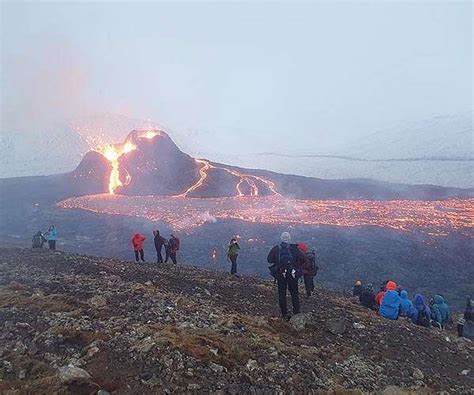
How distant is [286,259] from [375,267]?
19888 mm

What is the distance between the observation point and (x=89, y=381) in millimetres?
6695

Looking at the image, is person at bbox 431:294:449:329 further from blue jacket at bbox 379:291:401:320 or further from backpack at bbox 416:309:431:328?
blue jacket at bbox 379:291:401:320

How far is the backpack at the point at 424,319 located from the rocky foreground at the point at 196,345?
66.7 inches

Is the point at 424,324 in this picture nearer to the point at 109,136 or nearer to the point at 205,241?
the point at 205,241

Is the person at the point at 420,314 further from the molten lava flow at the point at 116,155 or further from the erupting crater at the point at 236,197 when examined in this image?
the molten lava flow at the point at 116,155

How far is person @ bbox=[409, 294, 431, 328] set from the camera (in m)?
13.6

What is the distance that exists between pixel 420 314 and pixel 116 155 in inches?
2146

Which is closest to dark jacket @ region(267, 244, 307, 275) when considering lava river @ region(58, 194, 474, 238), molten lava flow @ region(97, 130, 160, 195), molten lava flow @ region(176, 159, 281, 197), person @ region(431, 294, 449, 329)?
person @ region(431, 294, 449, 329)

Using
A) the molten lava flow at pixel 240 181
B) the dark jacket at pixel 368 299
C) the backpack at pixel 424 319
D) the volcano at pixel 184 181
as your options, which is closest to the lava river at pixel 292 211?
the molten lava flow at pixel 240 181

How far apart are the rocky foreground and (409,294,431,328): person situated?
1.72 meters

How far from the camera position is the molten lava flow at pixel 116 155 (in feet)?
181

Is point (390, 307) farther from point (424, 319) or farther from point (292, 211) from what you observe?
point (292, 211)

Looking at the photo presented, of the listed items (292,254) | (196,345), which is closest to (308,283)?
(292,254)

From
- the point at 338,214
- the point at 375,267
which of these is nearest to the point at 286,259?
the point at 375,267
